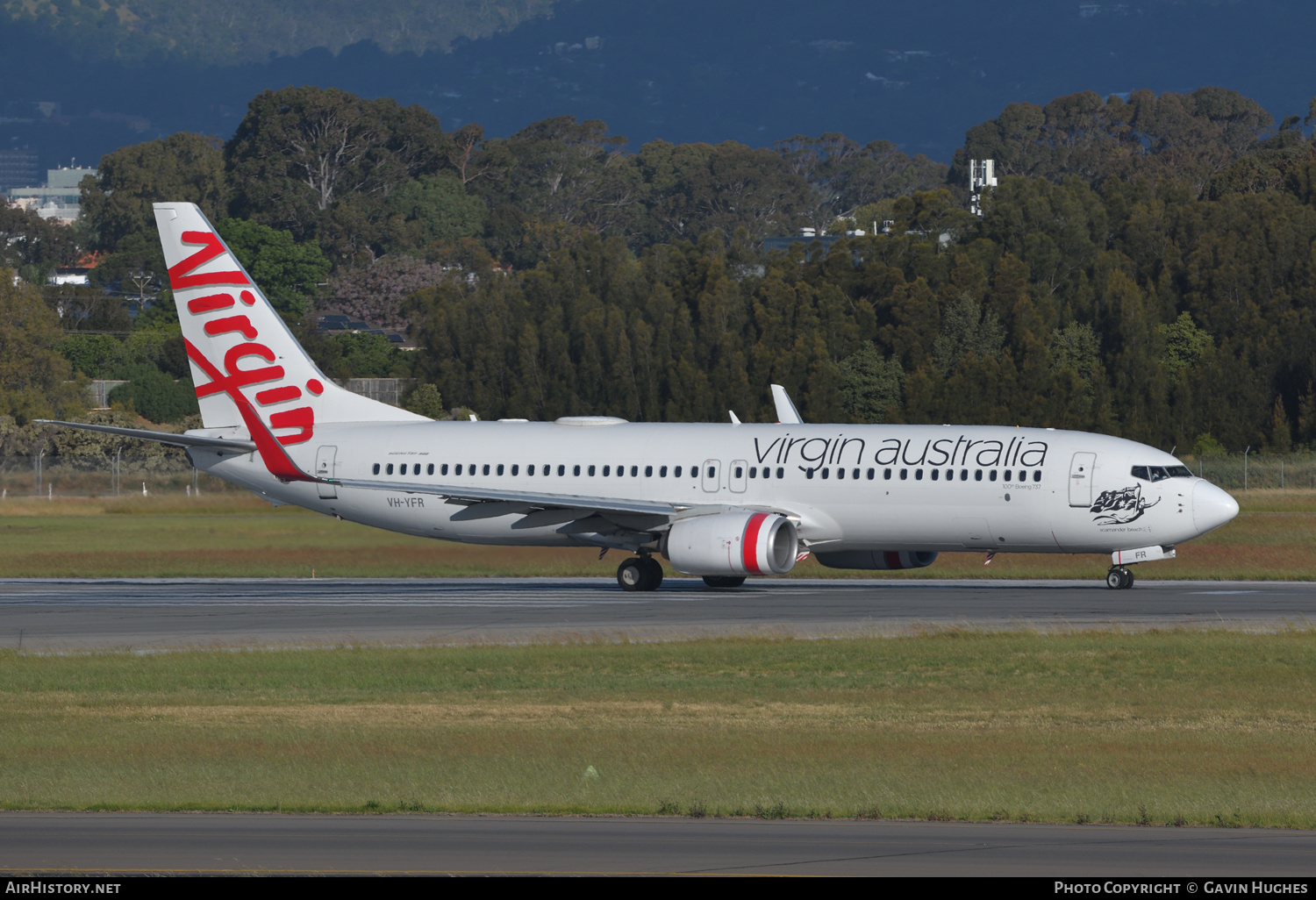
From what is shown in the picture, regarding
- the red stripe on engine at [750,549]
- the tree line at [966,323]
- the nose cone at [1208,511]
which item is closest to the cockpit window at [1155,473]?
the nose cone at [1208,511]

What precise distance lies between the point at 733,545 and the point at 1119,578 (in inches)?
335

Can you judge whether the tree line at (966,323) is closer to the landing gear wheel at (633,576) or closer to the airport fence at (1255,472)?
the airport fence at (1255,472)

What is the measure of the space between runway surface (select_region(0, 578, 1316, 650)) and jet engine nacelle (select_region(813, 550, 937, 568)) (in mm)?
646

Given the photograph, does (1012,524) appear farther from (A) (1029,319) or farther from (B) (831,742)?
(A) (1029,319)

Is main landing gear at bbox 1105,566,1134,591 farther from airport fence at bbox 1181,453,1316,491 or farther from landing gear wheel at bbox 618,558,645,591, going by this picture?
airport fence at bbox 1181,453,1316,491

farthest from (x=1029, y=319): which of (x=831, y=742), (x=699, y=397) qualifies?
(x=831, y=742)

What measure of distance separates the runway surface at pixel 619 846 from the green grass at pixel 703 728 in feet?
2.24

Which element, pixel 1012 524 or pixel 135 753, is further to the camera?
pixel 1012 524

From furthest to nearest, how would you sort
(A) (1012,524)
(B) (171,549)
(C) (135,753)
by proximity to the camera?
(B) (171,549)
(A) (1012,524)
(C) (135,753)

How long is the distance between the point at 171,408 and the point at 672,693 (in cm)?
10300

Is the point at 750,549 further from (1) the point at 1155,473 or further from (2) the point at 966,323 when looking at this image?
(2) the point at 966,323

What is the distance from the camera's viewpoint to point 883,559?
43562 millimetres

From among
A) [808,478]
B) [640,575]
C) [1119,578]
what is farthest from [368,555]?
[1119,578]

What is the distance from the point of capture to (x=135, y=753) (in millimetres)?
20250
